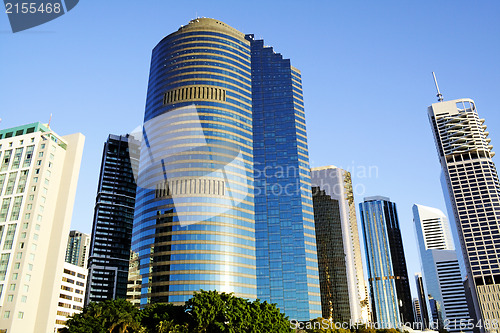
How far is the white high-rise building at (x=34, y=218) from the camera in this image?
318 ft

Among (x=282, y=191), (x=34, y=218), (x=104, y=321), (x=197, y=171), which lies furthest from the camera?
(x=282, y=191)

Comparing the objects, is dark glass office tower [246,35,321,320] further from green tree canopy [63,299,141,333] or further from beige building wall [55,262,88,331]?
beige building wall [55,262,88,331]

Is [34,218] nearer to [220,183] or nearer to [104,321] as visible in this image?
[104,321]

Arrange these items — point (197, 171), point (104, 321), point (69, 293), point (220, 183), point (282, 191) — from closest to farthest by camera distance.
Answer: point (104, 321)
point (197, 171)
point (220, 183)
point (282, 191)
point (69, 293)

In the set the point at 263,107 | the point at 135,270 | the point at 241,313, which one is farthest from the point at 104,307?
the point at 263,107

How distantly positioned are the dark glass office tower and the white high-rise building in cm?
7285

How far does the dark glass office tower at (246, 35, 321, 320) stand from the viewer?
151 metres

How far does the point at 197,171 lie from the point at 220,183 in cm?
920

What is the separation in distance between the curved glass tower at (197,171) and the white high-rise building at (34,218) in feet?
109

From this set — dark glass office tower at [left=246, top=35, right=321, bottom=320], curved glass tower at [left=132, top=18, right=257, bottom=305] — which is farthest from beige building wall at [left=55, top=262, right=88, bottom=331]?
dark glass office tower at [left=246, top=35, right=321, bottom=320]

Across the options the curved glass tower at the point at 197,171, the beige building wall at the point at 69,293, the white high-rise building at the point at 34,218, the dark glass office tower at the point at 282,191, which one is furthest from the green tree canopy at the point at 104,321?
the beige building wall at the point at 69,293

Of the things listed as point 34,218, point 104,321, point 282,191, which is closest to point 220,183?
point 282,191

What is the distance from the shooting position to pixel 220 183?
142 metres

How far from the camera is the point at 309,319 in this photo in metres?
146
